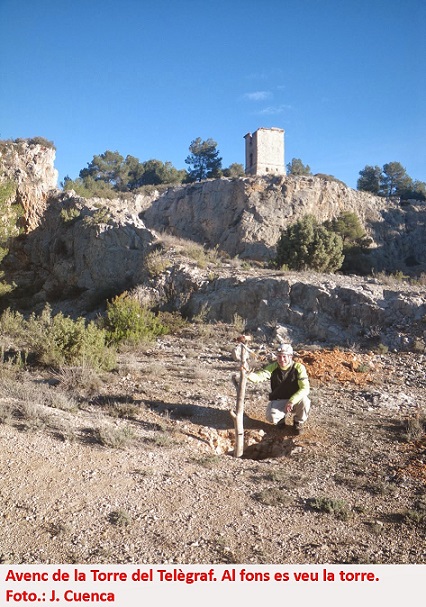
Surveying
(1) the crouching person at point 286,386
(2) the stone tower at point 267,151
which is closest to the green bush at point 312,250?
(1) the crouching person at point 286,386

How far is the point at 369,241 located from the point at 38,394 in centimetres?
2588

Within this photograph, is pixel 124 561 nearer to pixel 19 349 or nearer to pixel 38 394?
pixel 38 394

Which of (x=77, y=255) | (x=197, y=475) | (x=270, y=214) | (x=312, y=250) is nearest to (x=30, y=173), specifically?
(x=77, y=255)

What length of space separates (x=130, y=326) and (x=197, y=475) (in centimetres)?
720

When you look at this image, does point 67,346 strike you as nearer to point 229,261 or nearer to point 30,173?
point 229,261

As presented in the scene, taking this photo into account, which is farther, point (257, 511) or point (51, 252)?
point (51, 252)

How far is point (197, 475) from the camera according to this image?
4.55m

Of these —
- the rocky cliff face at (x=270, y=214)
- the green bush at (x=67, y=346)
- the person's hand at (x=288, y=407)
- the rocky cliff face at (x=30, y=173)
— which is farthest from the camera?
the rocky cliff face at (x=270, y=214)

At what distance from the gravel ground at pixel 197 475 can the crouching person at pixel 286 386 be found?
239 mm

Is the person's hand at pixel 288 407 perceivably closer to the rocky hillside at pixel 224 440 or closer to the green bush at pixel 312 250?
the rocky hillside at pixel 224 440

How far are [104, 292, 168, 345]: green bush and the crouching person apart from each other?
5382 mm

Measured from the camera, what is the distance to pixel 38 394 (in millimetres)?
6141

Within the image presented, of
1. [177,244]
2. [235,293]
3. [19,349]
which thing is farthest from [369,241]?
[19,349]

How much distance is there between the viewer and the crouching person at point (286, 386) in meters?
5.79
